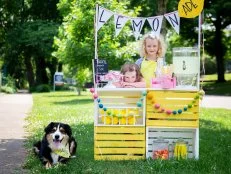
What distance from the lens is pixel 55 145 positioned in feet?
21.6

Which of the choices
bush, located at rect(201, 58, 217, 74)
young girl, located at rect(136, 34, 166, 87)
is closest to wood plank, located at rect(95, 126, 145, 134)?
young girl, located at rect(136, 34, 166, 87)

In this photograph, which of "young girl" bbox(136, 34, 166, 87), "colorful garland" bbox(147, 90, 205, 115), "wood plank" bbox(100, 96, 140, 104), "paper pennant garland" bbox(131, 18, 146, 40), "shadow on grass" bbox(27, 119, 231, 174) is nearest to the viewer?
"shadow on grass" bbox(27, 119, 231, 174)

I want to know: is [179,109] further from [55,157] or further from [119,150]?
[55,157]

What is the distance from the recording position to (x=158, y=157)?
7.14m

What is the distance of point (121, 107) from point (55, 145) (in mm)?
1187

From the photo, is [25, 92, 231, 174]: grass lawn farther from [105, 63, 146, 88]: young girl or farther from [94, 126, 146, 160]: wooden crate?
[105, 63, 146, 88]: young girl

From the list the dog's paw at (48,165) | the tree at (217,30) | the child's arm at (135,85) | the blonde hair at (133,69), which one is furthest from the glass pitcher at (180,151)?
the tree at (217,30)

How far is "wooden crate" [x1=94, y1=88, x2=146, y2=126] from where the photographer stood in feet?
23.5

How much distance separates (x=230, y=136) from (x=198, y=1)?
3.80 m

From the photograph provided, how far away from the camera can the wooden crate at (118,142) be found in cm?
715

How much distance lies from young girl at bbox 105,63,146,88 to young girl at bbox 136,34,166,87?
233mm

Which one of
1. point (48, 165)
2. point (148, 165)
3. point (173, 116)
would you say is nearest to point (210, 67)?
point (173, 116)

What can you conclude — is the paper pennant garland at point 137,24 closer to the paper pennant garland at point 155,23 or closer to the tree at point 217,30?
the paper pennant garland at point 155,23

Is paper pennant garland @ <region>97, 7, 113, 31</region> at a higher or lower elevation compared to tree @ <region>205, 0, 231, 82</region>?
lower
